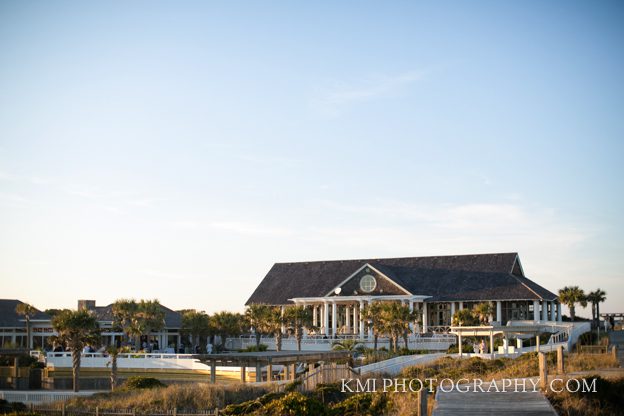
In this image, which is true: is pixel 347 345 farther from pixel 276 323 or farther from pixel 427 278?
pixel 427 278

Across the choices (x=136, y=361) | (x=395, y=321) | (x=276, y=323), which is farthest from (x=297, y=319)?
(x=136, y=361)

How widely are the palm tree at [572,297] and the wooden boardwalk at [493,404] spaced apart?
4623cm

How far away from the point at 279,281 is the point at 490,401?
63450 mm

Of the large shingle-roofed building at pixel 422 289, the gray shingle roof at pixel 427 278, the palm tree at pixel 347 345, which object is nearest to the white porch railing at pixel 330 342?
the palm tree at pixel 347 345

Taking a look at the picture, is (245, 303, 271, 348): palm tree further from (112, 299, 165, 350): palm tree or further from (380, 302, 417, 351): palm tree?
(380, 302, 417, 351): palm tree

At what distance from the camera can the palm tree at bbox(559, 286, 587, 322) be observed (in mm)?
66250

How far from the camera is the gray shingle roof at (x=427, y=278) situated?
6938cm

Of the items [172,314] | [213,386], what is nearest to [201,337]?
[172,314]

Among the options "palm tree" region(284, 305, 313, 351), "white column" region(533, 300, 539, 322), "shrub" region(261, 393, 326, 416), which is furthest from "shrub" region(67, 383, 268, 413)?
"white column" region(533, 300, 539, 322)

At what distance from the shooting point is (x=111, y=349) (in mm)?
46938

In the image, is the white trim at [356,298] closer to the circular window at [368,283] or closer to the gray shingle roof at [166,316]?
the circular window at [368,283]

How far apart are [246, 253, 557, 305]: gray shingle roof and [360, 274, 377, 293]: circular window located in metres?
1.21

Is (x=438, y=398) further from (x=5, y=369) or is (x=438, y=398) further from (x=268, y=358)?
(x=5, y=369)

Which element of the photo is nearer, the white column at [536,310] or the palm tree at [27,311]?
the white column at [536,310]
